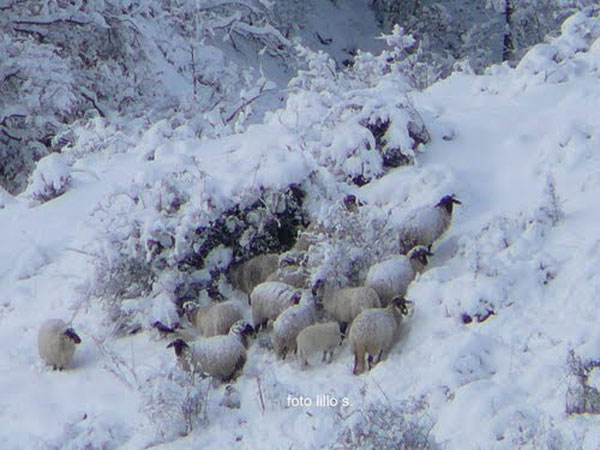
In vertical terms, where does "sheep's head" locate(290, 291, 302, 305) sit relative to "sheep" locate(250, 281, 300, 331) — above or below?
above

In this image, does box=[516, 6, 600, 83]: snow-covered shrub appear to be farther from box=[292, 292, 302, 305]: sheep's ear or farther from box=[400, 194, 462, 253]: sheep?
box=[292, 292, 302, 305]: sheep's ear

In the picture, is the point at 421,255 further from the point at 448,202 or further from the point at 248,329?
the point at 248,329

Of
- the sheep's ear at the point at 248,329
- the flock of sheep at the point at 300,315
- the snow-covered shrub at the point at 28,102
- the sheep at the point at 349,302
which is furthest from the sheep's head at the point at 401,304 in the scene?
the snow-covered shrub at the point at 28,102

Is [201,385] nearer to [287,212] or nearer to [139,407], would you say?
[139,407]

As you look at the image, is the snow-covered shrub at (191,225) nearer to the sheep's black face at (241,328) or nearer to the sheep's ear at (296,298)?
the sheep's black face at (241,328)

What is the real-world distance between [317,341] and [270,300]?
0.66m

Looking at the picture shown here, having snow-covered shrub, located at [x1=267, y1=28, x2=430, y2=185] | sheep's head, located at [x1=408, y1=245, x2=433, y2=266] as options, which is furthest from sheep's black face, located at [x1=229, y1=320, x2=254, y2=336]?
snow-covered shrub, located at [x1=267, y1=28, x2=430, y2=185]

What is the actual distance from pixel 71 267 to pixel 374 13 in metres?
19.1

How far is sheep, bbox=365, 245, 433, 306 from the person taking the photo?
24.7 feet

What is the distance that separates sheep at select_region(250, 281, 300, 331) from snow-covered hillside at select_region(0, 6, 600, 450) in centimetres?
20

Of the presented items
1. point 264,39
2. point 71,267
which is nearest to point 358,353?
point 71,267

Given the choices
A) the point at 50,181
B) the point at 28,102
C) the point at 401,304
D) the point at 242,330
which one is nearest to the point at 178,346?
the point at 242,330

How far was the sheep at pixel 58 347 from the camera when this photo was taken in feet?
25.2

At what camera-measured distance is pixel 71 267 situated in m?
8.96
